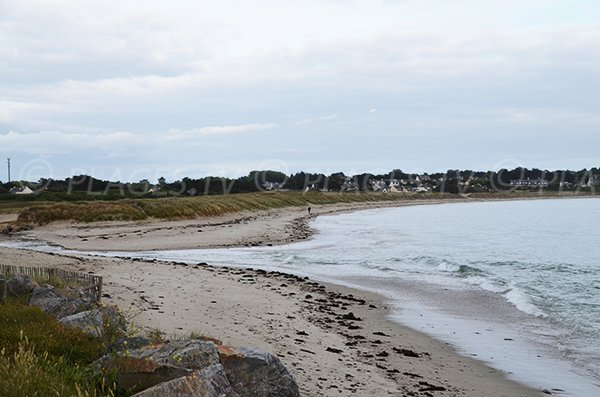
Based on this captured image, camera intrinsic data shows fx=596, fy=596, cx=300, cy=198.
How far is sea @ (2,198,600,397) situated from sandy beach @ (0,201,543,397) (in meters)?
0.93

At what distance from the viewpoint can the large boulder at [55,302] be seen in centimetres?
913

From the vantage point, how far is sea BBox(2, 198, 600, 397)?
1155 centimetres

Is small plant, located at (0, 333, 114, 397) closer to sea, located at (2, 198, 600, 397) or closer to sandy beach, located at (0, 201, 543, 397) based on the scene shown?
sandy beach, located at (0, 201, 543, 397)

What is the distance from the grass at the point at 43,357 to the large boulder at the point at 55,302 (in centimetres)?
40

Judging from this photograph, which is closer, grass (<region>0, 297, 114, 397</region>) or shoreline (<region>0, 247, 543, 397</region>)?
grass (<region>0, 297, 114, 397</region>)

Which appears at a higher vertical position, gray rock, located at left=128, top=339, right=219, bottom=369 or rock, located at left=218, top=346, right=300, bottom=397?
gray rock, located at left=128, top=339, right=219, bottom=369

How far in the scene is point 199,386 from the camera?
5465mm

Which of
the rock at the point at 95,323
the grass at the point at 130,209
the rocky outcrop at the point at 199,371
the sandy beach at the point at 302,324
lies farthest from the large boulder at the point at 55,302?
the grass at the point at 130,209

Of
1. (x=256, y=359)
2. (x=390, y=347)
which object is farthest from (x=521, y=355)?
(x=256, y=359)

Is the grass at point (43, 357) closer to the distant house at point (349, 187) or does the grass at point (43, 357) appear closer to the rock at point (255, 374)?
the rock at point (255, 374)

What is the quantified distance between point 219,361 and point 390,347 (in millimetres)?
6062

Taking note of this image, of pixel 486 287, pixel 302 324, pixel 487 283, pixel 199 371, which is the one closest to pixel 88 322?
pixel 199 371

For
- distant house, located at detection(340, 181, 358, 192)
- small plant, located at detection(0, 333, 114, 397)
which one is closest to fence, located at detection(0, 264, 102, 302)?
small plant, located at detection(0, 333, 114, 397)

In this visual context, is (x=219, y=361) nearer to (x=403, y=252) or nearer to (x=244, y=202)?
(x=403, y=252)
